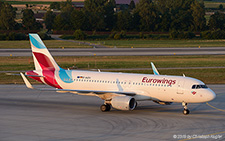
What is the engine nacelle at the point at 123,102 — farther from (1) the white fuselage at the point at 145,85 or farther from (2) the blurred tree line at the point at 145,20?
(2) the blurred tree line at the point at 145,20

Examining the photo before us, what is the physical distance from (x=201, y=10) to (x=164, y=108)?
456 feet

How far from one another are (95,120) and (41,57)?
11518 mm

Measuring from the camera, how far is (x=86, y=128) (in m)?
30.1

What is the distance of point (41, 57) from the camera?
134ft

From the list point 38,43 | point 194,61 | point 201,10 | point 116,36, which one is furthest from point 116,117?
point 201,10

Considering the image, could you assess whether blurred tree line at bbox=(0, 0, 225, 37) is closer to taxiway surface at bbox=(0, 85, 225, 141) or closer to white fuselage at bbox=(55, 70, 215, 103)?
taxiway surface at bbox=(0, 85, 225, 141)

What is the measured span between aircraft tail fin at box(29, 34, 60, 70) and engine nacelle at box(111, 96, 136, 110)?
8979 millimetres

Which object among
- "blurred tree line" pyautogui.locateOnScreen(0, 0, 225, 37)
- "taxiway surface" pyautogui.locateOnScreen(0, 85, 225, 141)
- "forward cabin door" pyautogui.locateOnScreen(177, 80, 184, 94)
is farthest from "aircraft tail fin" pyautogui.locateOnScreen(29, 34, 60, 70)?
"blurred tree line" pyautogui.locateOnScreen(0, 0, 225, 37)

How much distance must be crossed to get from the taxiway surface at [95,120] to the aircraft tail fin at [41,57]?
13.3 ft

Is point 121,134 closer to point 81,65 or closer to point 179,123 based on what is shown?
point 179,123

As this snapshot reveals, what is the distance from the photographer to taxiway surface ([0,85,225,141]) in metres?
27.8

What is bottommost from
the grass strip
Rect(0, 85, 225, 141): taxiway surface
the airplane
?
the grass strip

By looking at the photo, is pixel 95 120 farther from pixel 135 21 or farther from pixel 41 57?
pixel 135 21

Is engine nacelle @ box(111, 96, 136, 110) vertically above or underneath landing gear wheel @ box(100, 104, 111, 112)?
above
